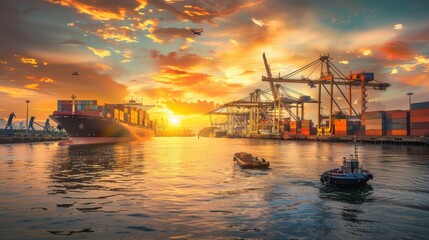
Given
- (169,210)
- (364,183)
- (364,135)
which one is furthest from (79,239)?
(364,135)

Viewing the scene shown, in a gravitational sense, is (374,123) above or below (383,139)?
above

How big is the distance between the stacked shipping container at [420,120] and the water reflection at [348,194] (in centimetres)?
9464

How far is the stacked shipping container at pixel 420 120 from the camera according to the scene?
108250 mm

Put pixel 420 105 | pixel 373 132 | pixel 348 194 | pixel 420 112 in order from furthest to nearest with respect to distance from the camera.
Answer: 1. pixel 373 132
2. pixel 420 105
3. pixel 420 112
4. pixel 348 194

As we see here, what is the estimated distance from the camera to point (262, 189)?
96.0ft

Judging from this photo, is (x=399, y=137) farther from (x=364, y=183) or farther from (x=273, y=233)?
(x=273, y=233)

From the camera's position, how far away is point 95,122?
362 ft

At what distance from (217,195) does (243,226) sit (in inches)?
349

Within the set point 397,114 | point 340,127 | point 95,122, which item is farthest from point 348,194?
point 340,127

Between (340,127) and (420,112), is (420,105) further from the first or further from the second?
(340,127)

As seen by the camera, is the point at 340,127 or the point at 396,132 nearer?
the point at 396,132

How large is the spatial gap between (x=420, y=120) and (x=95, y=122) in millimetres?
110507

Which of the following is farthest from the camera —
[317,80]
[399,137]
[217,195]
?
Answer: [317,80]

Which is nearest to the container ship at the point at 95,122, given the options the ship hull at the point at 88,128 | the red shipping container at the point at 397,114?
the ship hull at the point at 88,128
